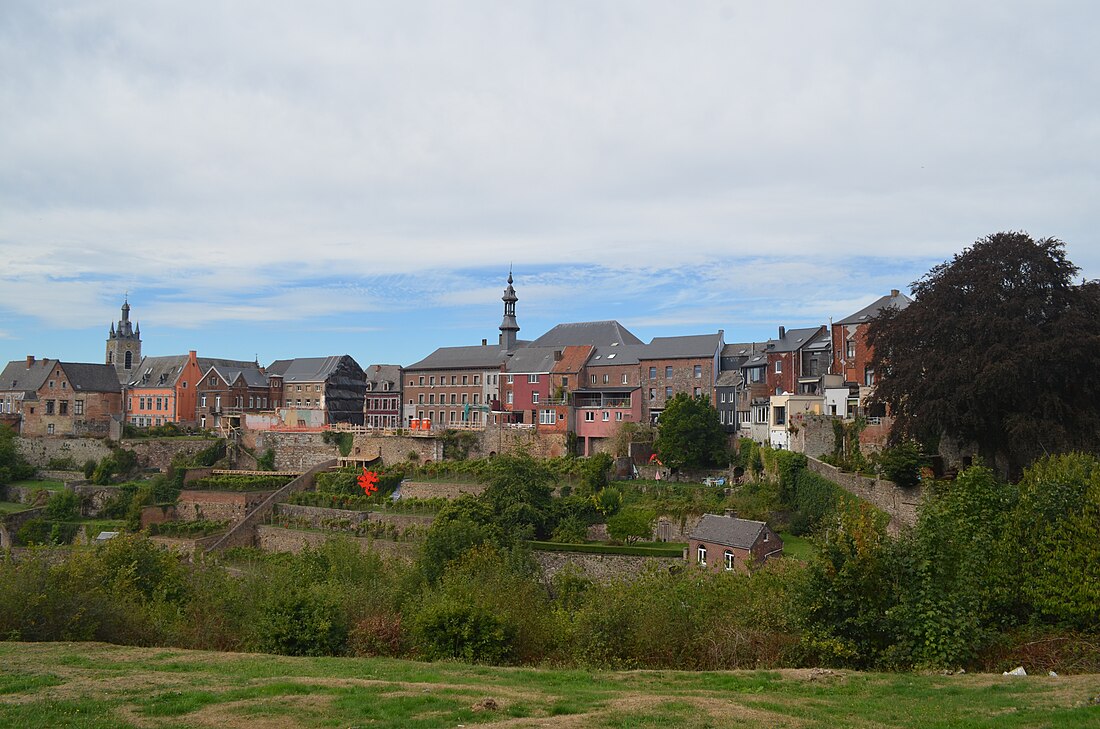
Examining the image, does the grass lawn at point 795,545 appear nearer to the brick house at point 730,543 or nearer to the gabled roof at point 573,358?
the brick house at point 730,543

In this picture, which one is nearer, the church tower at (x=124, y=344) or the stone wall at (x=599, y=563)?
the stone wall at (x=599, y=563)

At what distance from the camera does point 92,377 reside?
63.5m

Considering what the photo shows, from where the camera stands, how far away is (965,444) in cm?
3031

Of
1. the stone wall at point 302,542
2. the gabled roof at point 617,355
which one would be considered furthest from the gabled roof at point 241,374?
the gabled roof at point 617,355

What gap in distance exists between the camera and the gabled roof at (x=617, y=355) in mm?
55312

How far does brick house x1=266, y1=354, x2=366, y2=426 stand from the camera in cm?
6725

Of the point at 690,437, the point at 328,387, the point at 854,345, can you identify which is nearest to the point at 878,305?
the point at 854,345

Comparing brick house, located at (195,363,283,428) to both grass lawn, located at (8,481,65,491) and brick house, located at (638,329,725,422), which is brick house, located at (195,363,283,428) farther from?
brick house, located at (638,329,725,422)

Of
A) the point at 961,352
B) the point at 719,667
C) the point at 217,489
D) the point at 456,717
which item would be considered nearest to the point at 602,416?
the point at 217,489

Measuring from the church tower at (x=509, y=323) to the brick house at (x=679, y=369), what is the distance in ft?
45.4

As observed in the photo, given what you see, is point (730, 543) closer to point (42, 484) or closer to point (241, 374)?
point (42, 484)

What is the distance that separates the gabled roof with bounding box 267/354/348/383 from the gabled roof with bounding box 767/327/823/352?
34353 millimetres

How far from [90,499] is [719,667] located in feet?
141

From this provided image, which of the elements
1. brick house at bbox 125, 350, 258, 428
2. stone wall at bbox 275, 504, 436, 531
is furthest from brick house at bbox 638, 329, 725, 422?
brick house at bbox 125, 350, 258, 428
